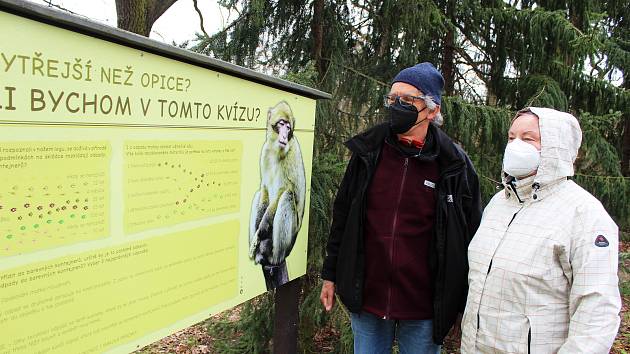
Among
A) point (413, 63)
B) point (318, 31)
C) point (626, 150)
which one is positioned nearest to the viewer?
point (318, 31)

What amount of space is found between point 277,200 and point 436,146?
90 cm

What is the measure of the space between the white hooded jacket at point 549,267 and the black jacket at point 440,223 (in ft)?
0.85

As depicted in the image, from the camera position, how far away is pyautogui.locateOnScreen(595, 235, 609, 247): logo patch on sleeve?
1.71 meters

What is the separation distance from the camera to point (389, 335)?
2598 millimetres

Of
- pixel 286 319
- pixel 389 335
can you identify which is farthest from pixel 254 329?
pixel 389 335

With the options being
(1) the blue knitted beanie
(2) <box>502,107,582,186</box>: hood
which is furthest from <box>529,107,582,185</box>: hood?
(1) the blue knitted beanie

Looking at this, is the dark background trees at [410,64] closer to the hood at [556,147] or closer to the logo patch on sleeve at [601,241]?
the hood at [556,147]

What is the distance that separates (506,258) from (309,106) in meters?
1.52

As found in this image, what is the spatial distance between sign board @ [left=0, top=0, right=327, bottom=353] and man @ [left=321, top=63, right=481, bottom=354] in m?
0.54

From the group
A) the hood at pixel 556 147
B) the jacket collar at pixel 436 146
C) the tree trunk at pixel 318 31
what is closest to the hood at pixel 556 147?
the hood at pixel 556 147

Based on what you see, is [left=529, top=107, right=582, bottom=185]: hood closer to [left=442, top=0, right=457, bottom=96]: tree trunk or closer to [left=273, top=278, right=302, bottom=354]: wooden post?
[left=273, top=278, right=302, bottom=354]: wooden post

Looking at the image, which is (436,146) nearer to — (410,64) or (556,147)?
(556,147)

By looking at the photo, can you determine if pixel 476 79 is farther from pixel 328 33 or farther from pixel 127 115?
pixel 127 115

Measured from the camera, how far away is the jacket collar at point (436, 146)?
238 centimetres
